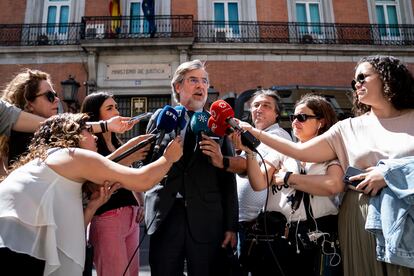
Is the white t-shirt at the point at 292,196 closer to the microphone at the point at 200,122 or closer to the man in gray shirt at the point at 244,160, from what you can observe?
the man in gray shirt at the point at 244,160

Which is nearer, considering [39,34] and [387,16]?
[39,34]

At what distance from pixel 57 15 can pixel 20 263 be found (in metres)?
13.8

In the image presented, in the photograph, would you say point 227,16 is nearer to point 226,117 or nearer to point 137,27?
point 137,27

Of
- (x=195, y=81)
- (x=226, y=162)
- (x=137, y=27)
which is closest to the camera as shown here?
(x=226, y=162)

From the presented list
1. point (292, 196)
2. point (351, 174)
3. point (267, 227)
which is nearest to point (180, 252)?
point (267, 227)

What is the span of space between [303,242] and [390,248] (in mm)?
547

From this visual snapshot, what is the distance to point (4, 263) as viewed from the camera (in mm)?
1647

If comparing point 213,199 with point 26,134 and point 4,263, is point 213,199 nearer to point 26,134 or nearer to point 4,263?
point 4,263

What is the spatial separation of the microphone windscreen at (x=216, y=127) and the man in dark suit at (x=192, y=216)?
229 mm

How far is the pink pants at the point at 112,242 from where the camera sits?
2455mm

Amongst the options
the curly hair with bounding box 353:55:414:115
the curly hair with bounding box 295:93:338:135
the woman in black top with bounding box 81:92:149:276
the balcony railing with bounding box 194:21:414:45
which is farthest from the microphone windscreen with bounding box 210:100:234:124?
the balcony railing with bounding box 194:21:414:45

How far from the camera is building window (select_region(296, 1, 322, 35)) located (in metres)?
13.2

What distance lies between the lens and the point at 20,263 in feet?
5.50

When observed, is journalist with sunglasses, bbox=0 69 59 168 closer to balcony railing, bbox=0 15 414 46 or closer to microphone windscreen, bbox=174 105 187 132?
microphone windscreen, bbox=174 105 187 132
